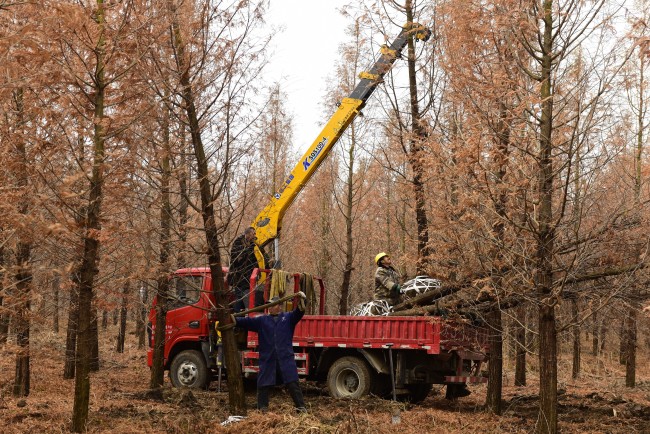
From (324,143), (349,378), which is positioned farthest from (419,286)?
(324,143)

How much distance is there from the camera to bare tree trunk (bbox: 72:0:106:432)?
309 inches

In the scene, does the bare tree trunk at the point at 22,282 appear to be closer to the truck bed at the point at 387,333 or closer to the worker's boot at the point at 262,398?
the worker's boot at the point at 262,398

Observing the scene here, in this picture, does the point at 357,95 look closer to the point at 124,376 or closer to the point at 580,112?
the point at 580,112

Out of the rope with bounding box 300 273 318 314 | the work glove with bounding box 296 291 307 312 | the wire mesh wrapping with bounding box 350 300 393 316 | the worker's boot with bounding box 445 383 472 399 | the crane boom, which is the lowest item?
the worker's boot with bounding box 445 383 472 399

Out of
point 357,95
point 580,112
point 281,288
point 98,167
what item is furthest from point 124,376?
point 580,112

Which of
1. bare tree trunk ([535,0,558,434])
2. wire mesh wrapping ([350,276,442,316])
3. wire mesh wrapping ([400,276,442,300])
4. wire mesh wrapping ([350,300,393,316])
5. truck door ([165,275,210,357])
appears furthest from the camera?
truck door ([165,275,210,357])

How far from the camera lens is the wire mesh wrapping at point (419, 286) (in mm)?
12391

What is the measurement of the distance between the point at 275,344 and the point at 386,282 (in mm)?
3521

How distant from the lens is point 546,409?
805cm

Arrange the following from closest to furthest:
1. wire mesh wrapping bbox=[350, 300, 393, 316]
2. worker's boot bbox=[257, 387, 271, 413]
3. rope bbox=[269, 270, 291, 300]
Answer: worker's boot bbox=[257, 387, 271, 413]
rope bbox=[269, 270, 291, 300]
wire mesh wrapping bbox=[350, 300, 393, 316]

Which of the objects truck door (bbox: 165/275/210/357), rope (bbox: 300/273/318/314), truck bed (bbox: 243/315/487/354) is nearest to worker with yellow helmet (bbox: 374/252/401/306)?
truck bed (bbox: 243/315/487/354)

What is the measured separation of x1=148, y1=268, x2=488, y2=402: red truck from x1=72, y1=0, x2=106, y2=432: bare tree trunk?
323 centimetres

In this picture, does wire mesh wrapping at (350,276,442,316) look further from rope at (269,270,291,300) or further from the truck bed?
rope at (269,270,291,300)

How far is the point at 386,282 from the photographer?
12.7m
